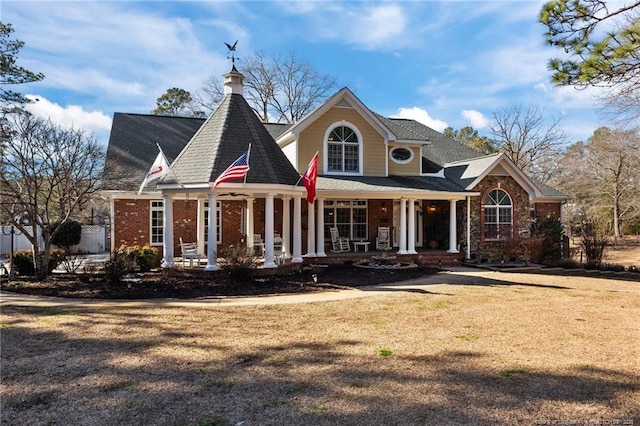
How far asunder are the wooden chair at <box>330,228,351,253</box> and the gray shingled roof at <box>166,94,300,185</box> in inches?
Result: 178

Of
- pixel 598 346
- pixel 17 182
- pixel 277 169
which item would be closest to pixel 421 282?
pixel 277 169

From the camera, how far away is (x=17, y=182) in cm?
1259

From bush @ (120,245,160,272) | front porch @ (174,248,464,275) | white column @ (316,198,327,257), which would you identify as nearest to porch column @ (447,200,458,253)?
front porch @ (174,248,464,275)

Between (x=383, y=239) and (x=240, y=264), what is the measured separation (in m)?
8.26

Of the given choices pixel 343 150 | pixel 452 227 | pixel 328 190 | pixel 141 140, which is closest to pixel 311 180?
pixel 328 190

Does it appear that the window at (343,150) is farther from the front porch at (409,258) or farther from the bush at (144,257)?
the bush at (144,257)

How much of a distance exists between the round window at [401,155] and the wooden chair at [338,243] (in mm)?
4361

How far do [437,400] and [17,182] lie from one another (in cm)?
1330

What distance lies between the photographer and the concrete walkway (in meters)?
9.77

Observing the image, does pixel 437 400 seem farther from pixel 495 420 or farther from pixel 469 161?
pixel 469 161

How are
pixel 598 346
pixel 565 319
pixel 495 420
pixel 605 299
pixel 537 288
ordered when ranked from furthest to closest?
pixel 537 288 → pixel 605 299 → pixel 565 319 → pixel 598 346 → pixel 495 420

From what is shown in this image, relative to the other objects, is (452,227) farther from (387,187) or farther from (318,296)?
(318,296)

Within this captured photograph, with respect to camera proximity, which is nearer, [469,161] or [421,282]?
[421,282]

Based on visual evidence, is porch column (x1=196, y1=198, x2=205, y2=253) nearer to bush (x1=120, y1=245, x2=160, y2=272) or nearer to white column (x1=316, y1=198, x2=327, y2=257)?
bush (x1=120, y1=245, x2=160, y2=272)
